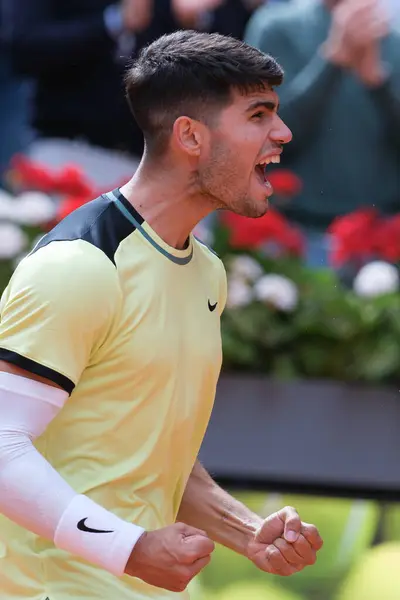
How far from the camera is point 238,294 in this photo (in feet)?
14.5

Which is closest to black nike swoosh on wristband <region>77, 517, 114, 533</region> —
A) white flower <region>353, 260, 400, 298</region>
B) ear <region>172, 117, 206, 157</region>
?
ear <region>172, 117, 206, 157</region>

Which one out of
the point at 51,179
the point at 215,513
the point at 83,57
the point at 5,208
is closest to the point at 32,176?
the point at 51,179

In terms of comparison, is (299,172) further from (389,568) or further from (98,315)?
(98,315)

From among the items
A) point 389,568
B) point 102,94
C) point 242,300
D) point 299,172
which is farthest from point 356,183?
point 389,568

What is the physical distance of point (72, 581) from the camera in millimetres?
2041

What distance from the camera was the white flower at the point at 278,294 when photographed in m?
4.38

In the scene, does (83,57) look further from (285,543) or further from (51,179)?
(285,543)

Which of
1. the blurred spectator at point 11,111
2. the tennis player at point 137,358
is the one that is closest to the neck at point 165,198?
the tennis player at point 137,358

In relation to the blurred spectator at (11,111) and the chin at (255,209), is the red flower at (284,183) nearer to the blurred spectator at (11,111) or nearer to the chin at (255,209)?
the blurred spectator at (11,111)

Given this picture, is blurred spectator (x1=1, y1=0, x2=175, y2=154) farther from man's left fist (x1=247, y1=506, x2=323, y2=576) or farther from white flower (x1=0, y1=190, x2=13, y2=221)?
man's left fist (x1=247, y1=506, x2=323, y2=576)

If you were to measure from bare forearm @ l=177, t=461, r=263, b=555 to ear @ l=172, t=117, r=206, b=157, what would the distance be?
0.65 meters

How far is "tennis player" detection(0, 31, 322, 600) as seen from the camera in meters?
1.90

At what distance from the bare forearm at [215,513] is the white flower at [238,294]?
2.00m

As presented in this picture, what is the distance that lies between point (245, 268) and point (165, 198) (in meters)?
2.34
